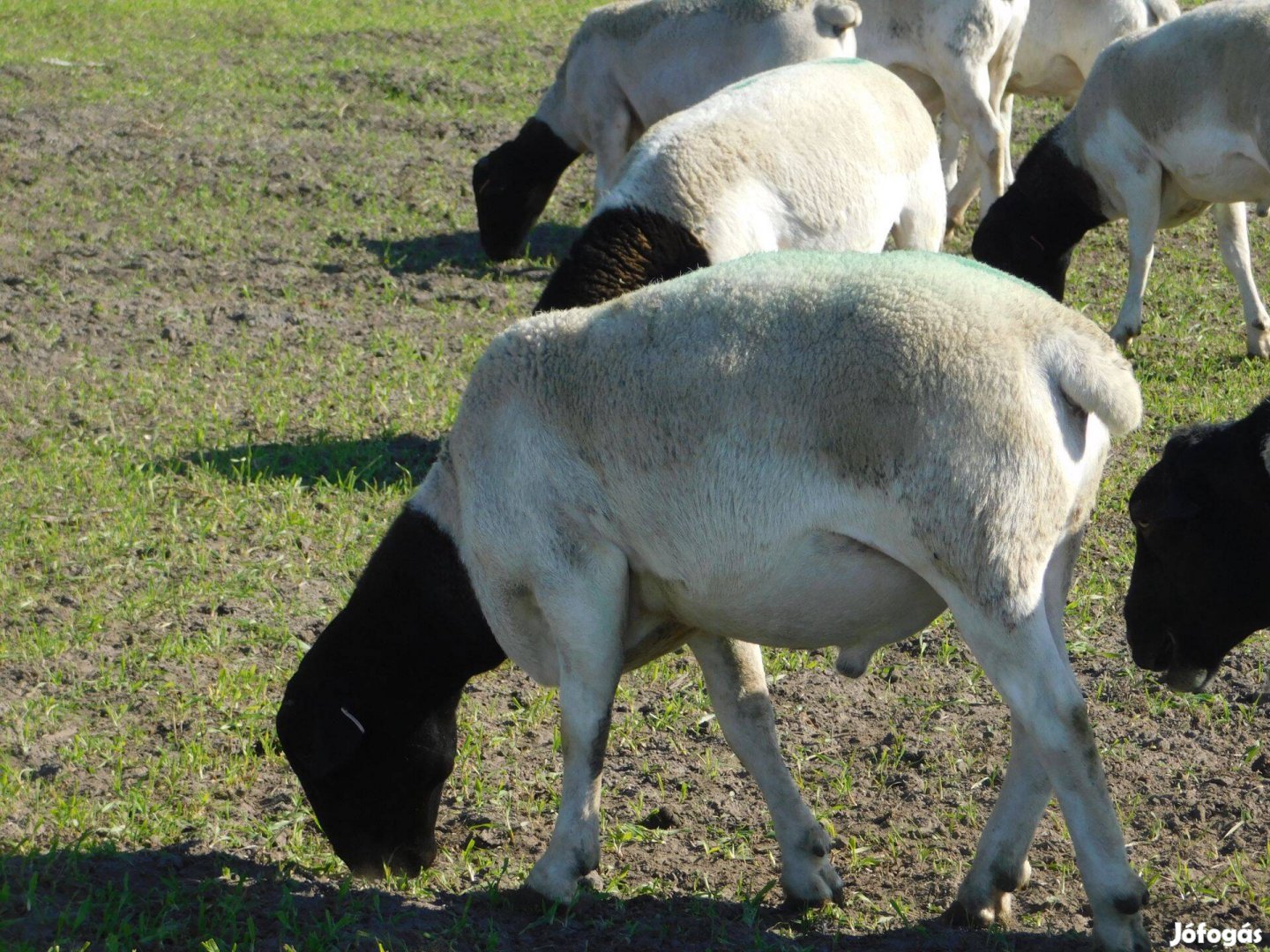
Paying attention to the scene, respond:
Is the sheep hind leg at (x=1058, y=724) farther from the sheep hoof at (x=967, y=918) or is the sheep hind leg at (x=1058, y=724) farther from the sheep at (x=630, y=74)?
the sheep at (x=630, y=74)

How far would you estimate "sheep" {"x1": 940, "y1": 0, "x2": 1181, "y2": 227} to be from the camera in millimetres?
11656

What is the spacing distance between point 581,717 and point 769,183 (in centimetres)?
289

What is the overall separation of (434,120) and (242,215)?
3036 mm

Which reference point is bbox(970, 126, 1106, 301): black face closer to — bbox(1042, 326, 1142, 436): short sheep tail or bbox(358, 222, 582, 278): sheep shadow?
bbox(358, 222, 582, 278): sheep shadow

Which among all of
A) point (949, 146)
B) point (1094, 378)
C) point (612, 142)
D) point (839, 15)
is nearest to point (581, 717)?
point (1094, 378)

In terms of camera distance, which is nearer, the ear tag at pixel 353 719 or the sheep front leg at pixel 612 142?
the ear tag at pixel 353 719

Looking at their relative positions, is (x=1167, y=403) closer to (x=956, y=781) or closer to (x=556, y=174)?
(x=956, y=781)

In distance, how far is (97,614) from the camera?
19.1ft

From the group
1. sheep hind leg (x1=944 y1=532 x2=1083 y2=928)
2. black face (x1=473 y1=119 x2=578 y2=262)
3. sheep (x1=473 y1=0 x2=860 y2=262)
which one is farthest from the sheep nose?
black face (x1=473 y1=119 x2=578 y2=262)

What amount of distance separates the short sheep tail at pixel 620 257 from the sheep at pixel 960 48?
18.5ft

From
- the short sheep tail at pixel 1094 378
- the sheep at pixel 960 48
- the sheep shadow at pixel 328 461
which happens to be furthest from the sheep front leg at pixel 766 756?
the sheep at pixel 960 48

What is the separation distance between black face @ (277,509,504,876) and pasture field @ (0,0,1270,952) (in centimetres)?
15

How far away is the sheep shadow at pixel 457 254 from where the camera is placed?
34.7ft

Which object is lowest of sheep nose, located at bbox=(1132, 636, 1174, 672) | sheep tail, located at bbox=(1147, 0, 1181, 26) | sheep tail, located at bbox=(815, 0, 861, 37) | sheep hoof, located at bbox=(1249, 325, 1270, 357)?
sheep hoof, located at bbox=(1249, 325, 1270, 357)
